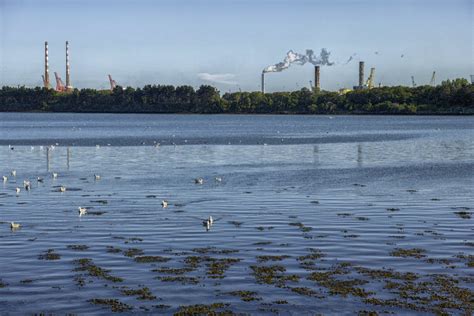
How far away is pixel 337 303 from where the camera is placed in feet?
59.6

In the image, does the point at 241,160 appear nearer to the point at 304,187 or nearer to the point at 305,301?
the point at 304,187

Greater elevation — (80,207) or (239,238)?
(80,207)

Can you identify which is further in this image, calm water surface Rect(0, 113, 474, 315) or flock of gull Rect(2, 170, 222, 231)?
flock of gull Rect(2, 170, 222, 231)

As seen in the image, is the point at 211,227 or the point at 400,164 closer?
the point at 211,227

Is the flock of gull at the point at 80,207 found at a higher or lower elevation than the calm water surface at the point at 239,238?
higher

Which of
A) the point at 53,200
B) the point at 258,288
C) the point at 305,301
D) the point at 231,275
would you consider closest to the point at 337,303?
the point at 305,301

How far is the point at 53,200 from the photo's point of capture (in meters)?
37.1

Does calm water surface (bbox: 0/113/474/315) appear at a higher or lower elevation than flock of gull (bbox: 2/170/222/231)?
lower

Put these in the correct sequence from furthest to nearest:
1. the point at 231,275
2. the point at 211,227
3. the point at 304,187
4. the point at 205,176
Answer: the point at 205,176 < the point at 304,187 < the point at 211,227 < the point at 231,275

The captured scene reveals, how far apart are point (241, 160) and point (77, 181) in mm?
21252

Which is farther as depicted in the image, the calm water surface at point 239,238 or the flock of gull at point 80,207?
the flock of gull at point 80,207

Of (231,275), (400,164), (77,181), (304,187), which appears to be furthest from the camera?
(400,164)

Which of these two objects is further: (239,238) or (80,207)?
(80,207)

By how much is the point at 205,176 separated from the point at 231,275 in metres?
29.8
